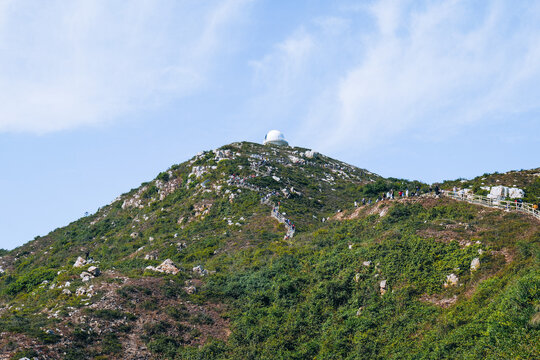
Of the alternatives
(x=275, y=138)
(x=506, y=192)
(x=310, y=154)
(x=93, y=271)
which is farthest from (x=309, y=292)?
(x=275, y=138)

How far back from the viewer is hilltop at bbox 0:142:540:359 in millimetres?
27234

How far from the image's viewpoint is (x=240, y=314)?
39.2m

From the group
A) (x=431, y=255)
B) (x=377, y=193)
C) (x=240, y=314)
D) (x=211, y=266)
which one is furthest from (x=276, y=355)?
(x=377, y=193)

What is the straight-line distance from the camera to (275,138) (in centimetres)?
11962

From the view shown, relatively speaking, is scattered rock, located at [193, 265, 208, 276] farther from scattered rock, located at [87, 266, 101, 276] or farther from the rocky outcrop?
the rocky outcrop

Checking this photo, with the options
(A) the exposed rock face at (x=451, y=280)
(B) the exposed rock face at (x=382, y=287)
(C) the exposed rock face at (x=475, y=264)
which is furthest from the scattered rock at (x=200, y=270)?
(C) the exposed rock face at (x=475, y=264)

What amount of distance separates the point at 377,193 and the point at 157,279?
46579 mm

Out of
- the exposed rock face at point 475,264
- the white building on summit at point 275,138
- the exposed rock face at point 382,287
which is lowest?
the exposed rock face at point 382,287

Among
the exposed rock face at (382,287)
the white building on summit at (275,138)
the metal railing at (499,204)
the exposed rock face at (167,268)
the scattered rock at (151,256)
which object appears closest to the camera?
the exposed rock face at (382,287)

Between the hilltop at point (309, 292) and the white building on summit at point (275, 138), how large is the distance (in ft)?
189

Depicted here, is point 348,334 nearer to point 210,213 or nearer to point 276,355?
point 276,355

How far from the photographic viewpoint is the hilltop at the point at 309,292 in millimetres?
27234

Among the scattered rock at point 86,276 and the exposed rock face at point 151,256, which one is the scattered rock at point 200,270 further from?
the exposed rock face at point 151,256

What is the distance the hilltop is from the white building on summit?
57.5m
